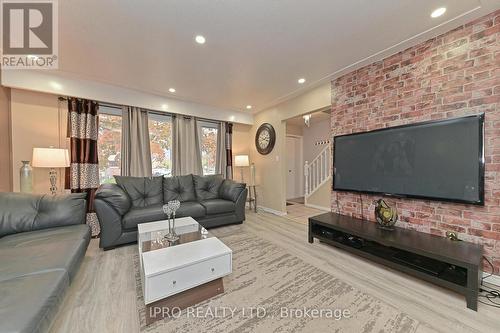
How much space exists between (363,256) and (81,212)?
3.27m

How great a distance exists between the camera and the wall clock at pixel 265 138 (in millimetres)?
4402

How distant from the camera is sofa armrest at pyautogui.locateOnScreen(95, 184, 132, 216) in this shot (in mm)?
2465

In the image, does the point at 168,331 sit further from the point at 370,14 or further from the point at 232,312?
the point at 370,14

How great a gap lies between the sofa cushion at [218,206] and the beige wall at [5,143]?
8.69 feet

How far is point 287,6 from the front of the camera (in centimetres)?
163

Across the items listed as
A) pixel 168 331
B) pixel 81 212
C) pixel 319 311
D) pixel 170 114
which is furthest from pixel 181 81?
pixel 319 311

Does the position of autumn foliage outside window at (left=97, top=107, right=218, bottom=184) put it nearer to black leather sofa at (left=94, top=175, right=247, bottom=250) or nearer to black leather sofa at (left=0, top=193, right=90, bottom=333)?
black leather sofa at (left=94, top=175, right=247, bottom=250)

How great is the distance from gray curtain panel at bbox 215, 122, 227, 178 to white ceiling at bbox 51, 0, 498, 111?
5.43ft

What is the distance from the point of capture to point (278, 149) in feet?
13.9

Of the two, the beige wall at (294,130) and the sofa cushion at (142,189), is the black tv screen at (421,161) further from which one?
the beige wall at (294,130)

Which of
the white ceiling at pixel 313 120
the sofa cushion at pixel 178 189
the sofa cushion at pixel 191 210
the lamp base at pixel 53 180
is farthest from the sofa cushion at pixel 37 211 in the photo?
the white ceiling at pixel 313 120

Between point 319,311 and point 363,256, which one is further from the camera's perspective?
point 363,256

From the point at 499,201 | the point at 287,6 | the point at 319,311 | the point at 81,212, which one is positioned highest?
the point at 287,6

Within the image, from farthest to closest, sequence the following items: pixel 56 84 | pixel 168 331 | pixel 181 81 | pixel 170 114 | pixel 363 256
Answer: pixel 170 114 → pixel 181 81 → pixel 56 84 → pixel 363 256 → pixel 168 331
